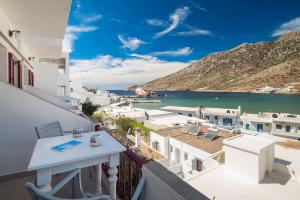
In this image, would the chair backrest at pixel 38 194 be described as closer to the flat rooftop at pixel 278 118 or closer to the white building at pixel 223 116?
the flat rooftop at pixel 278 118

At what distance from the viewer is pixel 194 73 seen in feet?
352

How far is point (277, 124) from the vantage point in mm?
20109

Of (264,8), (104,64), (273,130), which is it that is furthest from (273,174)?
(264,8)

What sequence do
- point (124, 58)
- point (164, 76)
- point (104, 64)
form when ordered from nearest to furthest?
point (104, 64)
point (124, 58)
point (164, 76)

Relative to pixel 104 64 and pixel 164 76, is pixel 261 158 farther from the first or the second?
pixel 164 76

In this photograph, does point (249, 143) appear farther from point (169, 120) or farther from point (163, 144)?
point (169, 120)

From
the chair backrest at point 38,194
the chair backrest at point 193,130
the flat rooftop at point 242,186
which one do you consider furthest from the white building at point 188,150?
the chair backrest at point 38,194

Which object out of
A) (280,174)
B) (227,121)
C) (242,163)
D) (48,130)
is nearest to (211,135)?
(280,174)

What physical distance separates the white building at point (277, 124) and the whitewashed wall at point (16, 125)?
22.8m

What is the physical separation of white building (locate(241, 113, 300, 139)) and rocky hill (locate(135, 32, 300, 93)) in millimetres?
59367

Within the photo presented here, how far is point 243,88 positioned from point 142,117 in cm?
7415

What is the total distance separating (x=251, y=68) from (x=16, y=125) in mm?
90597

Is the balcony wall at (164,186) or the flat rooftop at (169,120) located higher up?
the balcony wall at (164,186)

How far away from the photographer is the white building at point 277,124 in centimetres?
1935
